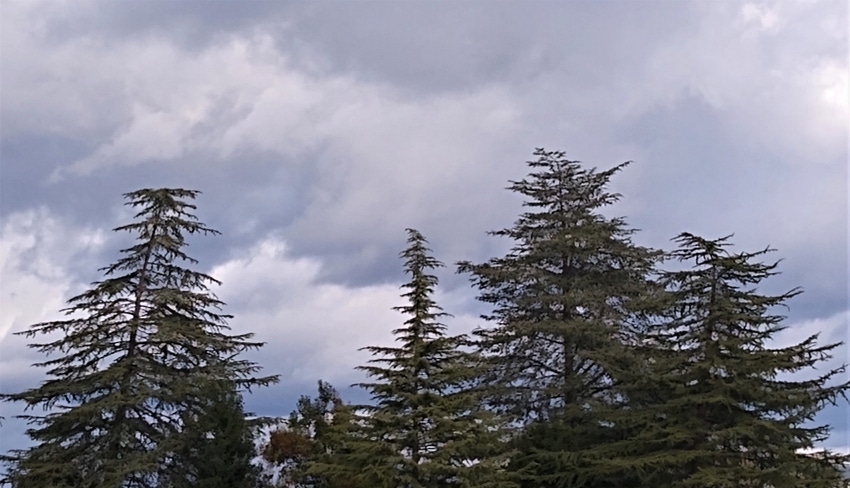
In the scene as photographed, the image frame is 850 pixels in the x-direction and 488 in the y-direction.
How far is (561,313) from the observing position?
102 feet

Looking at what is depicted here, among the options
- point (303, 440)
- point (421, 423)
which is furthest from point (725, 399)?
point (303, 440)

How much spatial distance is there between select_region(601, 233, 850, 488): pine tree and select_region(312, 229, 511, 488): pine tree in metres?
4.29

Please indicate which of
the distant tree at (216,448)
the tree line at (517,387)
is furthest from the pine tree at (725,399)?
the distant tree at (216,448)

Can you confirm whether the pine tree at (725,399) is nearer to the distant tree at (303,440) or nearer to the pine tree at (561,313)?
the pine tree at (561,313)

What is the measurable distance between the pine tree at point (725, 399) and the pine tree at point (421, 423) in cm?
429

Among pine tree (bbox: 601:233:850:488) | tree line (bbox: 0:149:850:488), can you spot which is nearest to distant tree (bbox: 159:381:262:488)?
tree line (bbox: 0:149:850:488)

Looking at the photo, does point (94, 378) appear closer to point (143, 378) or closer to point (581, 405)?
point (143, 378)

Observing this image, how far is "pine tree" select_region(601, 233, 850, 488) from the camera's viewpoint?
899 inches

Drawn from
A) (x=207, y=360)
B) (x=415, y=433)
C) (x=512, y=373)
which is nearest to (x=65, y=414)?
(x=207, y=360)

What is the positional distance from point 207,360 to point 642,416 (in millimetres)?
15133

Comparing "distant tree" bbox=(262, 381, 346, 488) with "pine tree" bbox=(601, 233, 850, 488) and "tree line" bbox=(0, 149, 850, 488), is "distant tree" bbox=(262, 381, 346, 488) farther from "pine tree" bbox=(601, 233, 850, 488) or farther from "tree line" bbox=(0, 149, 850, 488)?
"pine tree" bbox=(601, 233, 850, 488)

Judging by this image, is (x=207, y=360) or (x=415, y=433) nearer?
(x=415, y=433)

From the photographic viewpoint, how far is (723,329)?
24391 mm

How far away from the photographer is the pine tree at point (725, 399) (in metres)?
22.8
